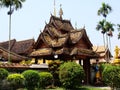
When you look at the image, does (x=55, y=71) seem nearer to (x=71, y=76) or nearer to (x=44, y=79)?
(x=44, y=79)

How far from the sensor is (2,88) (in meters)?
22.1

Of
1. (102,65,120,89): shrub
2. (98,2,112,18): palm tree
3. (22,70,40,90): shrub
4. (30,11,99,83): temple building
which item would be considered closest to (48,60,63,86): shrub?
(30,11,99,83): temple building

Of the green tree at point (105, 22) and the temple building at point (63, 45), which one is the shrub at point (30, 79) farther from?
the green tree at point (105, 22)

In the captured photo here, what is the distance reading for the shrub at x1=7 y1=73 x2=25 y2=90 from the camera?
72.1 ft

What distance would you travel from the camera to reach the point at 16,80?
2197 centimetres

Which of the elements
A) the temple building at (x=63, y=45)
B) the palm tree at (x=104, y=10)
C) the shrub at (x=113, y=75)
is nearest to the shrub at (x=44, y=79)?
the shrub at (x=113, y=75)

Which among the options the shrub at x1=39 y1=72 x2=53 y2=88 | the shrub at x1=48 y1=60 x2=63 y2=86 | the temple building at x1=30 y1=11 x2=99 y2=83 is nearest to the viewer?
the shrub at x1=39 y1=72 x2=53 y2=88

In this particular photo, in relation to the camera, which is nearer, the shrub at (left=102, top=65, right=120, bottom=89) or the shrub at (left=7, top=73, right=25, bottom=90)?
the shrub at (left=7, top=73, right=25, bottom=90)

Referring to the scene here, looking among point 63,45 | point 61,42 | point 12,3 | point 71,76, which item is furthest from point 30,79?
point 12,3

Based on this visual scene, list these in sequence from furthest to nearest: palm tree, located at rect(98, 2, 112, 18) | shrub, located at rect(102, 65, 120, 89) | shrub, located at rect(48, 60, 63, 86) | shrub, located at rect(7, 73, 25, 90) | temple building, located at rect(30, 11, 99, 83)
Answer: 1. palm tree, located at rect(98, 2, 112, 18)
2. temple building, located at rect(30, 11, 99, 83)
3. shrub, located at rect(48, 60, 63, 86)
4. shrub, located at rect(102, 65, 120, 89)
5. shrub, located at rect(7, 73, 25, 90)

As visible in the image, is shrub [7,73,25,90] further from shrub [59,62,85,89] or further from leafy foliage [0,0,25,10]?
leafy foliage [0,0,25,10]

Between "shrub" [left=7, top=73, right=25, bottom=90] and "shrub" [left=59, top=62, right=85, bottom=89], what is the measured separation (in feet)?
11.0

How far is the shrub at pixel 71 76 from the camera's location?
22.9m

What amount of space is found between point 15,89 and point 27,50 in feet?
85.8
